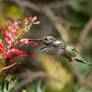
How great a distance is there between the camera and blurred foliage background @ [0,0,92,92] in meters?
2.36

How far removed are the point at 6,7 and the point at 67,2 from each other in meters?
0.93

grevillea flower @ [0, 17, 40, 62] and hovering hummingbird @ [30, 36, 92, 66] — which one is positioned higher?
grevillea flower @ [0, 17, 40, 62]

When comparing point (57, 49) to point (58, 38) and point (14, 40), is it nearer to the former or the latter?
point (14, 40)

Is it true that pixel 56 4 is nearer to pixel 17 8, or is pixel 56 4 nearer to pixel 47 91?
pixel 17 8

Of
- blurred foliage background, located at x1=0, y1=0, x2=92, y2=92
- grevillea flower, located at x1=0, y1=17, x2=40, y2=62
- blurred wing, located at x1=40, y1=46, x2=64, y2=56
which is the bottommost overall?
blurred wing, located at x1=40, y1=46, x2=64, y2=56

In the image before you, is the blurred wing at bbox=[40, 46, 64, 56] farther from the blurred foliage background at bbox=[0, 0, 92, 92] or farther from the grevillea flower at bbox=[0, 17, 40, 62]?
the blurred foliage background at bbox=[0, 0, 92, 92]

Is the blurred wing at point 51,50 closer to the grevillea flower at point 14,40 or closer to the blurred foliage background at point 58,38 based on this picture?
the grevillea flower at point 14,40

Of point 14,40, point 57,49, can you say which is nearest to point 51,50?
point 57,49

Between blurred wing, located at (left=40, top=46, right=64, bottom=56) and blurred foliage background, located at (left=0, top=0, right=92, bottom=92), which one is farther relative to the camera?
blurred foliage background, located at (left=0, top=0, right=92, bottom=92)

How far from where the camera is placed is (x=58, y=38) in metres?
3.18

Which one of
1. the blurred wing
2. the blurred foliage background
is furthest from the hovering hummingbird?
the blurred foliage background

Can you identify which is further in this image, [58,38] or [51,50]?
[58,38]

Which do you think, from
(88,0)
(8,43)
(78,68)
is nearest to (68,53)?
(8,43)

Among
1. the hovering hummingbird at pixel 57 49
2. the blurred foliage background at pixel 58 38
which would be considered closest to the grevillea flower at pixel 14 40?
the hovering hummingbird at pixel 57 49
